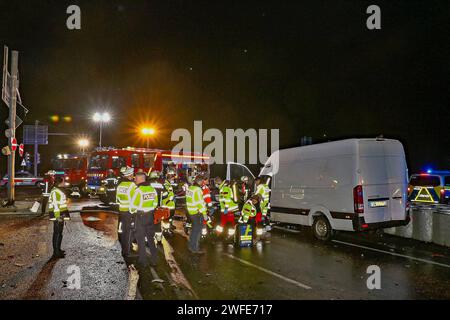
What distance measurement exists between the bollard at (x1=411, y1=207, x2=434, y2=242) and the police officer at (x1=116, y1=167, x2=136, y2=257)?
7327 millimetres

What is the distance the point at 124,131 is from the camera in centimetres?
6444

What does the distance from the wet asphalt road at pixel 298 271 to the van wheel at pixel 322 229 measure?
23 cm

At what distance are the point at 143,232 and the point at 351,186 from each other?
15.7 feet

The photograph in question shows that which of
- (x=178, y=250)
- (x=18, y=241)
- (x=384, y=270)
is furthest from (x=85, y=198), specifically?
(x=384, y=270)

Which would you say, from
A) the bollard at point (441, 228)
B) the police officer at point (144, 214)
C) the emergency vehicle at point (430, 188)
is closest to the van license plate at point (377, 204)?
the bollard at point (441, 228)

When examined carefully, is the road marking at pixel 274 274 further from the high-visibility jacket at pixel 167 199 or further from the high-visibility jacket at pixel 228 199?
the high-visibility jacket at pixel 167 199

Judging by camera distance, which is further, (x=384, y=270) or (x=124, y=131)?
(x=124, y=131)

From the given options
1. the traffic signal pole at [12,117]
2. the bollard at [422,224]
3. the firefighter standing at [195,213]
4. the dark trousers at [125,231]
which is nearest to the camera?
the dark trousers at [125,231]

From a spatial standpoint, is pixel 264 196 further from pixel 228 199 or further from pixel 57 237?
pixel 57 237

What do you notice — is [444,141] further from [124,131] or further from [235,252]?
[124,131]

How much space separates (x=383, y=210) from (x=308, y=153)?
2425 mm

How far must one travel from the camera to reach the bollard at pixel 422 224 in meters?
10.3

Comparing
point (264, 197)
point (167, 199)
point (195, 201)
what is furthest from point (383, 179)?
point (167, 199)
